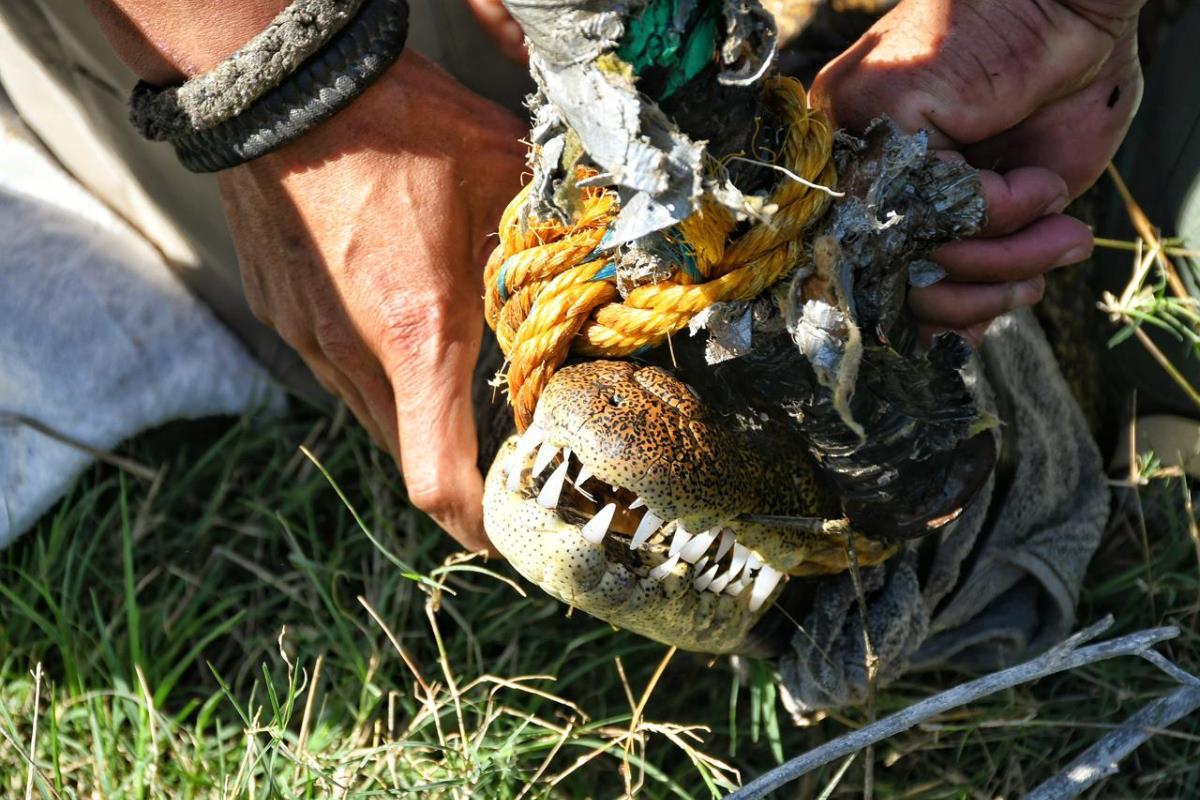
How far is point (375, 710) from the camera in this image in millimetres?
1858

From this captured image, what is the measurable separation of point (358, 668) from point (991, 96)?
4.20 ft

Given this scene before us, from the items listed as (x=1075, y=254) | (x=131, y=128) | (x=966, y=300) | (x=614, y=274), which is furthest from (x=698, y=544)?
(x=131, y=128)

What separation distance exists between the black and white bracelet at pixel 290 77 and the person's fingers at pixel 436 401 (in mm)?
298

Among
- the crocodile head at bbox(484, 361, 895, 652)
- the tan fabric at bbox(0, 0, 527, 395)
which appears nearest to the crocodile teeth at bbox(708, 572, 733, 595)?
the crocodile head at bbox(484, 361, 895, 652)

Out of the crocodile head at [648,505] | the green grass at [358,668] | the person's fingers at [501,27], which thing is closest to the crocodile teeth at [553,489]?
the crocodile head at [648,505]

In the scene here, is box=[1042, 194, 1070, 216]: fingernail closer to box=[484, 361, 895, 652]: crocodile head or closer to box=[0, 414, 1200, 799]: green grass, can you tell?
box=[484, 361, 895, 652]: crocodile head

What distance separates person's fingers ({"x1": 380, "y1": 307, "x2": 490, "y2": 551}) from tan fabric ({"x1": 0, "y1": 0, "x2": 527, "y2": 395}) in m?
0.55

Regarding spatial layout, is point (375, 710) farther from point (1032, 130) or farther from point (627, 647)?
point (1032, 130)

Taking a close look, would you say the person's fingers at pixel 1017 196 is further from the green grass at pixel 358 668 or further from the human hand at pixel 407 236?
the green grass at pixel 358 668

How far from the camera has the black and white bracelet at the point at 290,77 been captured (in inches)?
55.7

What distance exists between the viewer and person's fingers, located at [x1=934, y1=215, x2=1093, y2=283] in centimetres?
129

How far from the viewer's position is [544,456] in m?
1.16

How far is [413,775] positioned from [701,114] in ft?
3.67

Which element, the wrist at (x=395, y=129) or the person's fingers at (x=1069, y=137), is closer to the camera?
the person's fingers at (x=1069, y=137)
